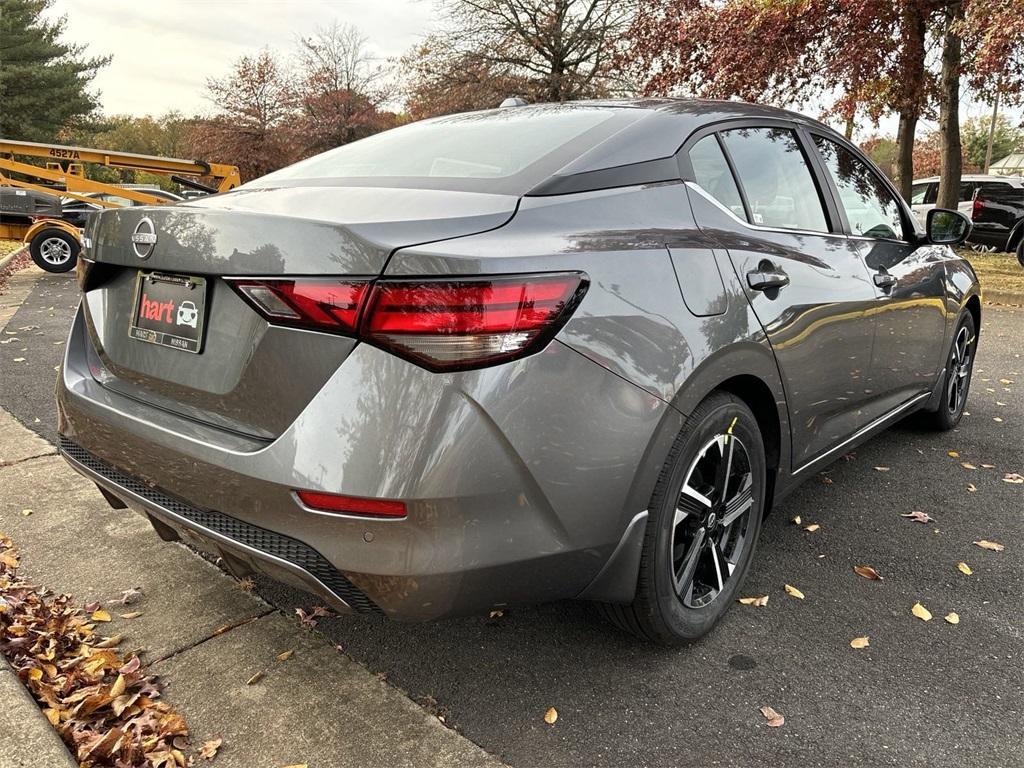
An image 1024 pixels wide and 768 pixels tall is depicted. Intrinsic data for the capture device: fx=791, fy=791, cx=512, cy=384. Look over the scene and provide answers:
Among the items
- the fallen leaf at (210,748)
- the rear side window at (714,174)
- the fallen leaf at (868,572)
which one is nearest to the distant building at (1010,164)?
the fallen leaf at (868,572)

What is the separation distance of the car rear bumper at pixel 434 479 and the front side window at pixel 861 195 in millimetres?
1782

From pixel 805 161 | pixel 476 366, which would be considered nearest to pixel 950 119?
pixel 805 161

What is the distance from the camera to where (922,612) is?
2.62 metres

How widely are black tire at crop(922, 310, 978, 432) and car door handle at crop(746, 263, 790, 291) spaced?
7.41 feet

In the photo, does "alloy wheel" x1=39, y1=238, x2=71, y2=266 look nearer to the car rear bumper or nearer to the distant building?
the car rear bumper

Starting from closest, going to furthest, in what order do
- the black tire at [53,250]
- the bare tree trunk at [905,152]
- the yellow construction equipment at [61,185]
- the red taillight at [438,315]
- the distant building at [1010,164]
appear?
the red taillight at [438,315]
the black tire at [53,250]
the yellow construction equipment at [61,185]
the bare tree trunk at [905,152]
the distant building at [1010,164]

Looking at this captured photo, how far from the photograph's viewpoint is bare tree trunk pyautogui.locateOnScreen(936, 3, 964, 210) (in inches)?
535

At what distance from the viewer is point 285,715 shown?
2.08m

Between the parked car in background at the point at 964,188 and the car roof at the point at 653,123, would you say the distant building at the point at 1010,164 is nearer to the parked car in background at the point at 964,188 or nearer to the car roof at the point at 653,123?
the parked car in background at the point at 964,188

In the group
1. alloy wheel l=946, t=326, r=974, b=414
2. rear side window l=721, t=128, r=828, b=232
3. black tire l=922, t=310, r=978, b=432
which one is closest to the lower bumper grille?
rear side window l=721, t=128, r=828, b=232

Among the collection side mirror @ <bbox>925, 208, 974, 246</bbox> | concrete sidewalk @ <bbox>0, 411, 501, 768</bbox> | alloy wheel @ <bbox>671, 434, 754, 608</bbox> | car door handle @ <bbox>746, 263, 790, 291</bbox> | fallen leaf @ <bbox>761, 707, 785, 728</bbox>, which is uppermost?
side mirror @ <bbox>925, 208, 974, 246</bbox>

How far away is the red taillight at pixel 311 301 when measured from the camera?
1.66m

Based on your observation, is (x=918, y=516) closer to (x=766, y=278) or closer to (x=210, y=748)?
(x=766, y=278)

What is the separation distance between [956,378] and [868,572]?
2.15 m
